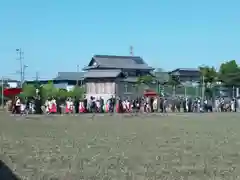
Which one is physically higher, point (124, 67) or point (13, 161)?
point (124, 67)

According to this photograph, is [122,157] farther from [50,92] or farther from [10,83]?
[10,83]

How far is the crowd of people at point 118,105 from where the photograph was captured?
3469cm

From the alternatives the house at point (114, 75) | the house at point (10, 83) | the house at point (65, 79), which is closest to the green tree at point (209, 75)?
the house at point (114, 75)

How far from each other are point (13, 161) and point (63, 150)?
1982mm

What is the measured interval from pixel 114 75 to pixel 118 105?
64.4ft

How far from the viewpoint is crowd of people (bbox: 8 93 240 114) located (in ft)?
114

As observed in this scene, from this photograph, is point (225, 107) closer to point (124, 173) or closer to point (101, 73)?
point (101, 73)

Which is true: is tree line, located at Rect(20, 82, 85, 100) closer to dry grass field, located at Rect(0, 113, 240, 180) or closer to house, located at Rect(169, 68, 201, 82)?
house, located at Rect(169, 68, 201, 82)

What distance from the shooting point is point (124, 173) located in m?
8.17

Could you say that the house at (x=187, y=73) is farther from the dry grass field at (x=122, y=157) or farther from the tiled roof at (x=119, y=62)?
the dry grass field at (x=122, y=157)

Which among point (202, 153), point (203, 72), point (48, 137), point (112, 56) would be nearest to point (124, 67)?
point (112, 56)

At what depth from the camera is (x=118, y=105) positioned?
37.8m

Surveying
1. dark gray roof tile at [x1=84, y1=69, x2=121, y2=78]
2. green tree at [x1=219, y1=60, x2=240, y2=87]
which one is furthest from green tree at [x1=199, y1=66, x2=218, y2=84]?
dark gray roof tile at [x1=84, y1=69, x2=121, y2=78]

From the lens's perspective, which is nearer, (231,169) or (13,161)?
(231,169)
